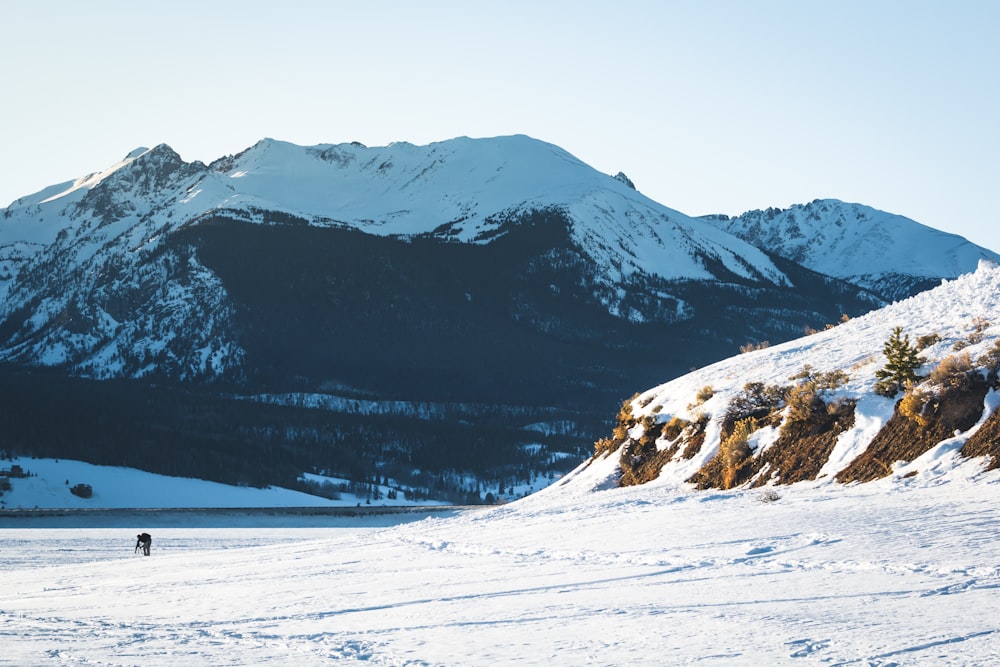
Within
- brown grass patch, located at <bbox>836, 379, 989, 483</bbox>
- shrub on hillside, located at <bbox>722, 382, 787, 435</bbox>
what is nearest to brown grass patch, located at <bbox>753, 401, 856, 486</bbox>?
brown grass patch, located at <bbox>836, 379, 989, 483</bbox>

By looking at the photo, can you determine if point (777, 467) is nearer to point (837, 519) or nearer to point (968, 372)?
point (968, 372)

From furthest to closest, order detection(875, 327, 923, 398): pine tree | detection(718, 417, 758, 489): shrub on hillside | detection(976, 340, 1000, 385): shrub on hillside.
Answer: detection(718, 417, 758, 489): shrub on hillside, detection(875, 327, 923, 398): pine tree, detection(976, 340, 1000, 385): shrub on hillside

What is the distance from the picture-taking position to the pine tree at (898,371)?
24.6 m

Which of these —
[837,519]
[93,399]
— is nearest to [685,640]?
[837,519]

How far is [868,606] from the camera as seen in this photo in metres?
13.3

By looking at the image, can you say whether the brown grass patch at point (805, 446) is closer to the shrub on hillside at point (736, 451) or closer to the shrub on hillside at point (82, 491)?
the shrub on hillside at point (736, 451)

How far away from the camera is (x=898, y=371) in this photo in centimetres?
2478

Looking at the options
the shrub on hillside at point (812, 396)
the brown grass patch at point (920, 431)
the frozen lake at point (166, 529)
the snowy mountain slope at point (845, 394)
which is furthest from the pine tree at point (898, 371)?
the frozen lake at point (166, 529)

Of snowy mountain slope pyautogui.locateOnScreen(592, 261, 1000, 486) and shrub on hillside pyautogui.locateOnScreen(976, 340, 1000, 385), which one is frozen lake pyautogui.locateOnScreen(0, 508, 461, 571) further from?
shrub on hillside pyautogui.locateOnScreen(976, 340, 1000, 385)

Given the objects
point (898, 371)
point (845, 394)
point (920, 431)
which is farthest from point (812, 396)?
point (920, 431)

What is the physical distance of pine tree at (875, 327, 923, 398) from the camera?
24578mm

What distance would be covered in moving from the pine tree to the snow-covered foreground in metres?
3.05

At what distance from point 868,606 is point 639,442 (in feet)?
62.9

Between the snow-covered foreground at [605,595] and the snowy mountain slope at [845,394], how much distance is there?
1547mm
